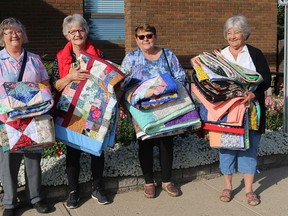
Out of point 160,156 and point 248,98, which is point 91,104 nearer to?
point 160,156

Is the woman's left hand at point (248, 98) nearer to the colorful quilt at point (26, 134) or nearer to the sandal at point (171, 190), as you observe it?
the sandal at point (171, 190)

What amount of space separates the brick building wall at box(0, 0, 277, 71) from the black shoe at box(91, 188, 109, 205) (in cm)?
475

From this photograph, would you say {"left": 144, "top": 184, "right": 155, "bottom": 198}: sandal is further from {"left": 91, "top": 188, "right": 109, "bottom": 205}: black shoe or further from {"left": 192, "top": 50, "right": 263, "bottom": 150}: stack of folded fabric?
{"left": 192, "top": 50, "right": 263, "bottom": 150}: stack of folded fabric

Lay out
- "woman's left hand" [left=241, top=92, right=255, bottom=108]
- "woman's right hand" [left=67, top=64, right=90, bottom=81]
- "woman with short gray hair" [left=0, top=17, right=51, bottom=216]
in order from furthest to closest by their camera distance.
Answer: "woman's left hand" [left=241, top=92, right=255, bottom=108] → "woman's right hand" [left=67, top=64, right=90, bottom=81] → "woman with short gray hair" [left=0, top=17, right=51, bottom=216]

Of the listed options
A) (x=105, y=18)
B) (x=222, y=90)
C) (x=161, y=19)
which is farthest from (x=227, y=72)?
(x=105, y=18)

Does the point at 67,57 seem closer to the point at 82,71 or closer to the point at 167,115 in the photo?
the point at 82,71

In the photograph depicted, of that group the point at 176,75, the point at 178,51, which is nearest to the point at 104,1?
the point at 178,51

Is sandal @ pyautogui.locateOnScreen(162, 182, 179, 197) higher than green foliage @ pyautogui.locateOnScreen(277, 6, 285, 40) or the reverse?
the reverse

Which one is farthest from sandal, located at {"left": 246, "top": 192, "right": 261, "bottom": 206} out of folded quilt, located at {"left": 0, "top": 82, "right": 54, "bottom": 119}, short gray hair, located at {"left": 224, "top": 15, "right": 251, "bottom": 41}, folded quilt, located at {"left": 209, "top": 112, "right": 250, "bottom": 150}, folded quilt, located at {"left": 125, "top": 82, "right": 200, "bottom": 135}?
folded quilt, located at {"left": 0, "top": 82, "right": 54, "bottom": 119}

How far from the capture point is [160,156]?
3.84 meters

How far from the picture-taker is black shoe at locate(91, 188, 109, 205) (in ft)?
12.2

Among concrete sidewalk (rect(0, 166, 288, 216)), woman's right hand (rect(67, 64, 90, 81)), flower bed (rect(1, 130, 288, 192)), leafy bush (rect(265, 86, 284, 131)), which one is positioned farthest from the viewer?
leafy bush (rect(265, 86, 284, 131))

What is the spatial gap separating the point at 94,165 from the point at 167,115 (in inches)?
33.7

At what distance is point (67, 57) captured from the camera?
11.3 feet
